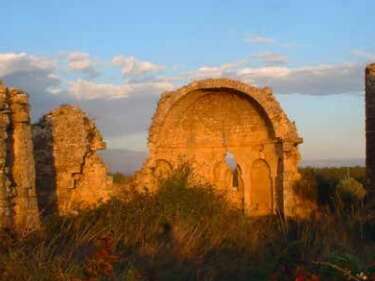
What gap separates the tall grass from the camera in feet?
21.5

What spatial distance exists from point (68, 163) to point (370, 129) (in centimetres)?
760

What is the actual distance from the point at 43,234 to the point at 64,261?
215cm

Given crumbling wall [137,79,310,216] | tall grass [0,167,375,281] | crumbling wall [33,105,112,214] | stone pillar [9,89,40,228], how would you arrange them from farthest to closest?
crumbling wall [137,79,310,216] → crumbling wall [33,105,112,214] → stone pillar [9,89,40,228] → tall grass [0,167,375,281]

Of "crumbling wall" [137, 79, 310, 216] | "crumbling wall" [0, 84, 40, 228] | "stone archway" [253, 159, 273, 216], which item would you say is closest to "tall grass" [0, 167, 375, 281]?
"crumbling wall" [0, 84, 40, 228]

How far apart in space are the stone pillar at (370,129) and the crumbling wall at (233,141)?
3423mm

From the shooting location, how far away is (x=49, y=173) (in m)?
14.5

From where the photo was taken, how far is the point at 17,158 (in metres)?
10.2

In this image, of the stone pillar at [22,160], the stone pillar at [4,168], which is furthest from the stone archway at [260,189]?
the stone pillar at [4,168]

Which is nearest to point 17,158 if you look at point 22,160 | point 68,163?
point 22,160

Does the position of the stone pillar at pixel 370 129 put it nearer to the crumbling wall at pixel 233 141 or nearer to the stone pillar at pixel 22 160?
the crumbling wall at pixel 233 141

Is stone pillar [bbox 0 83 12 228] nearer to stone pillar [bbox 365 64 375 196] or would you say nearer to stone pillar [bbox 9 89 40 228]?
stone pillar [bbox 9 89 40 228]

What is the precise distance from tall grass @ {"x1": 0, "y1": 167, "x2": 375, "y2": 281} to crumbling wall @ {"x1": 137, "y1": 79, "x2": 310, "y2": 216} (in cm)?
574

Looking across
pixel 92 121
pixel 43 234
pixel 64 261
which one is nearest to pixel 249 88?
pixel 92 121

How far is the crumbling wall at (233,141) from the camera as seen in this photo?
20.4 metres
